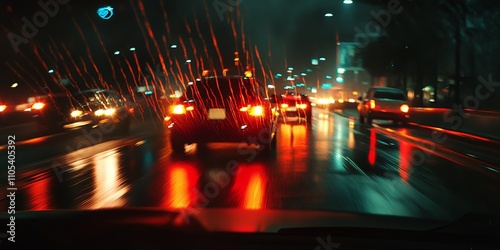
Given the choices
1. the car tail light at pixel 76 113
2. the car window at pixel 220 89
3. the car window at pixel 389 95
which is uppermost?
the car window at pixel 389 95

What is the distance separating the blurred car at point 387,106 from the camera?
2683 cm

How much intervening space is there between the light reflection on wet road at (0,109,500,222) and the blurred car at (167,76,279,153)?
1.65ft

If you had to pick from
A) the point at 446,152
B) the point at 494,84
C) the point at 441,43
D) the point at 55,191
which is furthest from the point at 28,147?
the point at 494,84

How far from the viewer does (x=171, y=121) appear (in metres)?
13.9

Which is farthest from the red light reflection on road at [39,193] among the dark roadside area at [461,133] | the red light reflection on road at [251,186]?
the dark roadside area at [461,133]

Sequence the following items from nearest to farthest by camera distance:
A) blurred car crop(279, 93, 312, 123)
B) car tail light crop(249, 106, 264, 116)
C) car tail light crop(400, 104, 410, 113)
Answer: car tail light crop(249, 106, 264, 116) < car tail light crop(400, 104, 410, 113) < blurred car crop(279, 93, 312, 123)

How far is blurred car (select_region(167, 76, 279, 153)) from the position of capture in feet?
44.5

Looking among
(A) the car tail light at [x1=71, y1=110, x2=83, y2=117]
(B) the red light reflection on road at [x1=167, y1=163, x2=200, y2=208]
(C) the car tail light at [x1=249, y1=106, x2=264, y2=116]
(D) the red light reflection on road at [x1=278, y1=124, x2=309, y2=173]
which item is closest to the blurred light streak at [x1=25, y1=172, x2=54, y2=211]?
(B) the red light reflection on road at [x1=167, y1=163, x2=200, y2=208]

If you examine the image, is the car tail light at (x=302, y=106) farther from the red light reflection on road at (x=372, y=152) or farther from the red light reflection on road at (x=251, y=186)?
the red light reflection on road at (x=251, y=186)

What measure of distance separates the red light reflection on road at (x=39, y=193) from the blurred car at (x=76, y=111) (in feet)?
36.9

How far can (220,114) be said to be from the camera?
13.6 meters

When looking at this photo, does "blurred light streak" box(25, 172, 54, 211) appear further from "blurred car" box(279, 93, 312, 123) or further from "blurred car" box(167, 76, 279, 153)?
"blurred car" box(279, 93, 312, 123)

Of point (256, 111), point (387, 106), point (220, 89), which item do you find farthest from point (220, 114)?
point (387, 106)

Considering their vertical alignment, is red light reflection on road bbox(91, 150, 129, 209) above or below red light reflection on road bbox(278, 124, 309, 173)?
below
